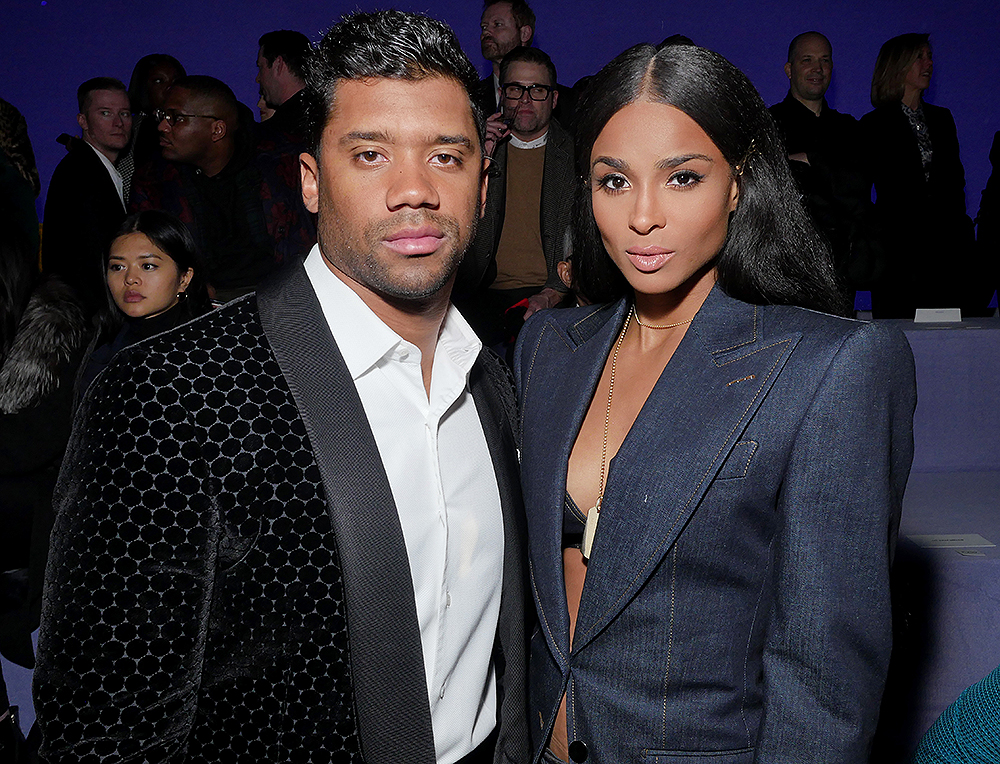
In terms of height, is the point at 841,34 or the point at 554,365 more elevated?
the point at 841,34

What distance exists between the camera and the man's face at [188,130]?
346 cm

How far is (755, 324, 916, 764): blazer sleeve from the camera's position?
1.15 m

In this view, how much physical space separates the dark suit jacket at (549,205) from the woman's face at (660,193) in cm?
230

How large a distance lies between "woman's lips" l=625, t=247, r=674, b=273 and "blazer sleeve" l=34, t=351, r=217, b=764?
0.68 m

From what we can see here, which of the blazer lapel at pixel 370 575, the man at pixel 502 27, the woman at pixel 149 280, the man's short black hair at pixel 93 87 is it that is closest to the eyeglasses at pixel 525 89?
the man at pixel 502 27

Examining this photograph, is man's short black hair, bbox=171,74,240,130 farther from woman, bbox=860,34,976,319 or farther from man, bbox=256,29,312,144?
woman, bbox=860,34,976,319

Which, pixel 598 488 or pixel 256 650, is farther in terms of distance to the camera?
pixel 598 488

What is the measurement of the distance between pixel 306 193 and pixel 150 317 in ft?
6.19

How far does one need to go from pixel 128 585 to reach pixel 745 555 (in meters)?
0.80

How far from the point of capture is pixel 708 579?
48.3 inches

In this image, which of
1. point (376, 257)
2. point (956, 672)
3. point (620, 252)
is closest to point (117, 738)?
point (376, 257)

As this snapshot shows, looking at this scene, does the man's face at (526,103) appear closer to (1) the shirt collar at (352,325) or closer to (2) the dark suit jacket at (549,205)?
(2) the dark suit jacket at (549,205)

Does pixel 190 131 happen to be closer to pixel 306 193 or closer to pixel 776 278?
pixel 306 193

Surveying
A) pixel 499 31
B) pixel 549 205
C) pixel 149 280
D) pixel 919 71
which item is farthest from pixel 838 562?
pixel 499 31
